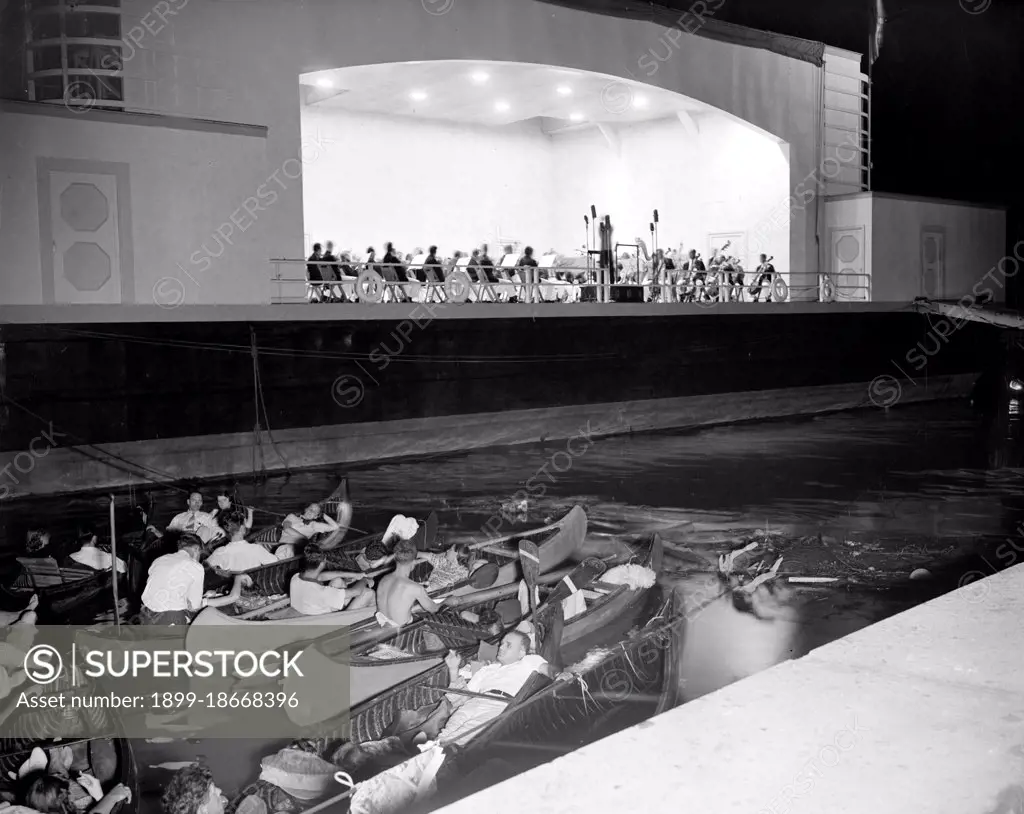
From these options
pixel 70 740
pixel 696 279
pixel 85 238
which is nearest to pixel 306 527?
pixel 70 740

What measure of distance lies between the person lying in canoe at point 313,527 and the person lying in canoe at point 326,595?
4.68 ft

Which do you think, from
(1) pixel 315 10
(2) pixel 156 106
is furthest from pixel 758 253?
(2) pixel 156 106

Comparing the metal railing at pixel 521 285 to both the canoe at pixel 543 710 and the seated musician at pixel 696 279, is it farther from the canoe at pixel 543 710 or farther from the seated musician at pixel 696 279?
the canoe at pixel 543 710

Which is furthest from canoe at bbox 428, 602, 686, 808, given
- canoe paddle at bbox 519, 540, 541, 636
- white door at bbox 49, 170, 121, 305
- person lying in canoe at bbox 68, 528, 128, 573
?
white door at bbox 49, 170, 121, 305

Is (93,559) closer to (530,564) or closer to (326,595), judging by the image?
(326,595)

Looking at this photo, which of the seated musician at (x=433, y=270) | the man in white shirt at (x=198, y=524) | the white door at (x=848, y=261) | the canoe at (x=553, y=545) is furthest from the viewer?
the white door at (x=848, y=261)

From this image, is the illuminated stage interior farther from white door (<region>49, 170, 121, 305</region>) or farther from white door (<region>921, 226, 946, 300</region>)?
white door (<region>49, 170, 121, 305</region>)

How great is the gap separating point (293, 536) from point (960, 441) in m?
15.2

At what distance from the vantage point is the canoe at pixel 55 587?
809cm

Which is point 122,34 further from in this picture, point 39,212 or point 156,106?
point 39,212

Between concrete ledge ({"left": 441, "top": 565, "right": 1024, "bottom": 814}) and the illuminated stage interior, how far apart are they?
1988 centimetres

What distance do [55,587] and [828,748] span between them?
748cm

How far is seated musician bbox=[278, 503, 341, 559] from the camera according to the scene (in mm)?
9859

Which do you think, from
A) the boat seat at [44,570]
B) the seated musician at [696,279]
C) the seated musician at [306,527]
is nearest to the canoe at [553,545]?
the seated musician at [306,527]
